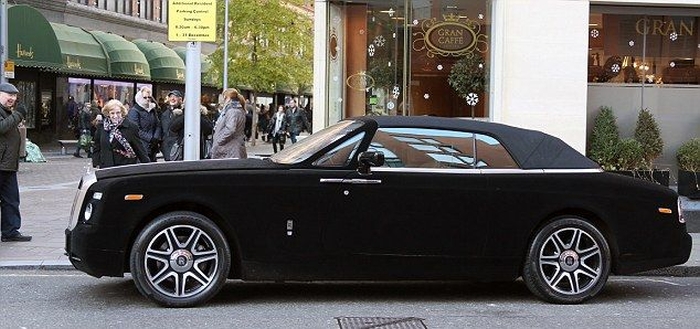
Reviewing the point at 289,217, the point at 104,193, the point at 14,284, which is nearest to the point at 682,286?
the point at 289,217

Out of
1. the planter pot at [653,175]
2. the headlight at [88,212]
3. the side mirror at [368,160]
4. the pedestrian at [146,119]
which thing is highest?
the pedestrian at [146,119]

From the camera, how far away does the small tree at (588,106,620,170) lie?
566 inches

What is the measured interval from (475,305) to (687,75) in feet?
30.6

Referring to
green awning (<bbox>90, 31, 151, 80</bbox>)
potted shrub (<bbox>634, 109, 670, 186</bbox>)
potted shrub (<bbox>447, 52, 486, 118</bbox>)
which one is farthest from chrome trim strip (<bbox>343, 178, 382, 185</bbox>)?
green awning (<bbox>90, 31, 151, 80</bbox>)

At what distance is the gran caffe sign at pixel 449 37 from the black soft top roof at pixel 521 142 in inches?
297

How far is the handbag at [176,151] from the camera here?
1335 centimetres

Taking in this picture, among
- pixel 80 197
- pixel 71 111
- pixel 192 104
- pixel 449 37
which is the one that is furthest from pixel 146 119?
pixel 71 111

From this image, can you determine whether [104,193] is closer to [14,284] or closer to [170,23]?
[14,284]

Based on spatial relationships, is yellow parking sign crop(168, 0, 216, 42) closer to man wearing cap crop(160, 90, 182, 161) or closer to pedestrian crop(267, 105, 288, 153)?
man wearing cap crop(160, 90, 182, 161)

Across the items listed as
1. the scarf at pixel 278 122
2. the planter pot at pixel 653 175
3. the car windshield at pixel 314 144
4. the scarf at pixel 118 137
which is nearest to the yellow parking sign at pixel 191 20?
the scarf at pixel 118 137

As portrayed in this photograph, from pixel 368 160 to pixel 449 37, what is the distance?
8456mm

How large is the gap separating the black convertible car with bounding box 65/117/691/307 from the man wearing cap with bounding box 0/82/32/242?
9.66 feet

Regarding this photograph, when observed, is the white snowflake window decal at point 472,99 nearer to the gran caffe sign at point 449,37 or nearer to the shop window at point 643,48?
the gran caffe sign at point 449,37

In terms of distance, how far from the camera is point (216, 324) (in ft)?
21.6
